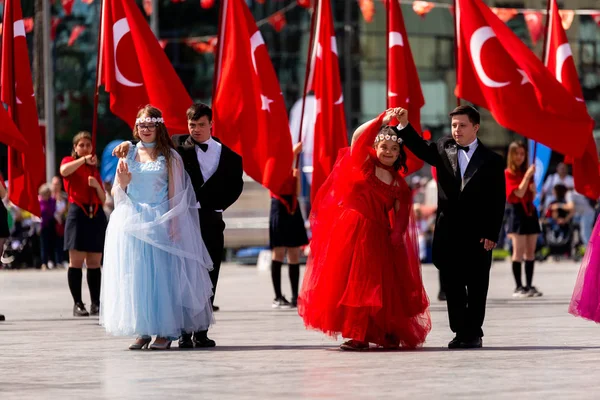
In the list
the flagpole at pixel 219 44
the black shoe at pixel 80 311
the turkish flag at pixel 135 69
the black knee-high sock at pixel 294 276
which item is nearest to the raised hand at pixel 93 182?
the turkish flag at pixel 135 69

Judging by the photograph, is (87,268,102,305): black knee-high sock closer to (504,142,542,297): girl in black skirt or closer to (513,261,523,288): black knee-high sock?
(504,142,542,297): girl in black skirt

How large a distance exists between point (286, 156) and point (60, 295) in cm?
489

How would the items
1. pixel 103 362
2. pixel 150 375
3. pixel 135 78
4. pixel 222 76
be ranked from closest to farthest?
1. pixel 150 375
2. pixel 103 362
3. pixel 135 78
4. pixel 222 76

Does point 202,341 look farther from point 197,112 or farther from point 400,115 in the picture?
point 400,115

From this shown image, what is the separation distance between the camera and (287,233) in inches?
656

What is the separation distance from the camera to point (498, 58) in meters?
15.4

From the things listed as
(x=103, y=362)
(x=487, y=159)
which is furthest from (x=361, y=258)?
(x=103, y=362)

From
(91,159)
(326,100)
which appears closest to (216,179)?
(91,159)

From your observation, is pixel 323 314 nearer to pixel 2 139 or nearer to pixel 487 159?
pixel 487 159

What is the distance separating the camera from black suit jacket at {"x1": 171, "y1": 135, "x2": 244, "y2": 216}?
11.4 meters

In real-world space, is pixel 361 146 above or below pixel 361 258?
above

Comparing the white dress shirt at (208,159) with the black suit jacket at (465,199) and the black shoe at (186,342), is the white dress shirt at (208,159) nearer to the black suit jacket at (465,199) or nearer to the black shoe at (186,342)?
the black shoe at (186,342)

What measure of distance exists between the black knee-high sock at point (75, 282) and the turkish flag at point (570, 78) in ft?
16.8

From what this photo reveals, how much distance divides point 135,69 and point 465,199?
506 centimetres
